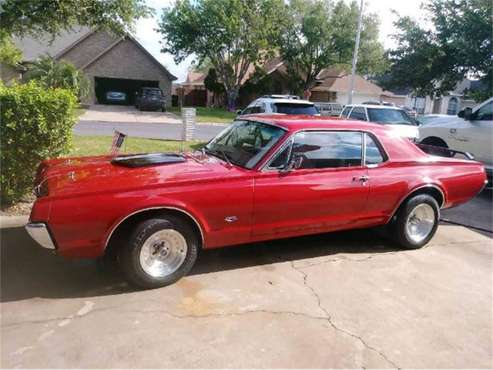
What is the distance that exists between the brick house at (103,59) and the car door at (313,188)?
29.9 m

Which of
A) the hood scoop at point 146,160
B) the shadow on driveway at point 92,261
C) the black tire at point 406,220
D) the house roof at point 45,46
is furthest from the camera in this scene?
the house roof at point 45,46

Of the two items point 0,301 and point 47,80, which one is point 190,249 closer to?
point 0,301

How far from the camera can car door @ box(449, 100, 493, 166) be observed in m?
8.49

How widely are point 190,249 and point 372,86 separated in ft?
144

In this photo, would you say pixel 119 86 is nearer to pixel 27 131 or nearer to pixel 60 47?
pixel 60 47

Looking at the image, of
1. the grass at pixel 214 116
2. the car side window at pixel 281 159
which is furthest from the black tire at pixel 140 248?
the grass at pixel 214 116

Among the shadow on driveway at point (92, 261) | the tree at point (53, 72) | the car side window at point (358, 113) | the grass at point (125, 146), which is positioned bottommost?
the shadow on driveway at point (92, 261)

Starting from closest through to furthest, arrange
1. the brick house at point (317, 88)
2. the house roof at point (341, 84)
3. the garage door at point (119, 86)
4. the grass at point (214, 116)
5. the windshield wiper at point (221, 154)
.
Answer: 1. the windshield wiper at point (221, 154)
2. the grass at point (214, 116)
3. the garage door at point (119, 86)
4. the brick house at point (317, 88)
5. the house roof at point (341, 84)

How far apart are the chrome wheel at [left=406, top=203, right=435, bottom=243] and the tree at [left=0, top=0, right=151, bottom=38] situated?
8.65m

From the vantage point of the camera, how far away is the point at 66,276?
420 cm

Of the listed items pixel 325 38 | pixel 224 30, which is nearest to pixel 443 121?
pixel 224 30

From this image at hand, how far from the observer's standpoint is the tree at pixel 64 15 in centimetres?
958

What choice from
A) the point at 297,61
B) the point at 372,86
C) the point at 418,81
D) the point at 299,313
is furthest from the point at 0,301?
the point at 372,86

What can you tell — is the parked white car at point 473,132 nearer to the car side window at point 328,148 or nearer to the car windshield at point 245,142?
the car side window at point 328,148
